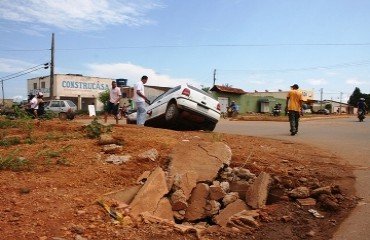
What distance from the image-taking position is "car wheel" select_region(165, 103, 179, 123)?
9833mm

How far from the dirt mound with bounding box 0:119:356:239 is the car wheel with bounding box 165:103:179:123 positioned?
2.71 metres

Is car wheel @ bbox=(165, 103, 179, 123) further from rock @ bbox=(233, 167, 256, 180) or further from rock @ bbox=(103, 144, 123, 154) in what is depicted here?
rock @ bbox=(233, 167, 256, 180)

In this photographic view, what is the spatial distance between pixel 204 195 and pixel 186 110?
4981 millimetres

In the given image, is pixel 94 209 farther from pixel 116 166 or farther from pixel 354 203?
pixel 354 203

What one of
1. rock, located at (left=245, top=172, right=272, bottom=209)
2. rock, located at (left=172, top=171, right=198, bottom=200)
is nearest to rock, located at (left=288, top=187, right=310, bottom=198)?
rock, located at (left=245, top=172, right=272, bottom=209)

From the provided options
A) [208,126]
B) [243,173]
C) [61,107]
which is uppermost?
[61,107]

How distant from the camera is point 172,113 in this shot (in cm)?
991

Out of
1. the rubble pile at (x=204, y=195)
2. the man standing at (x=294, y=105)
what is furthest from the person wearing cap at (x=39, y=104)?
the rubble pile at (x=204, y=195)

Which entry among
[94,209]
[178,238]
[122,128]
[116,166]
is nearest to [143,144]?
[116,166]

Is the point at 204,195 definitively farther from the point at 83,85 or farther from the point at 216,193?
the point at 83,85

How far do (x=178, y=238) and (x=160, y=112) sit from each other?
7141 millimetres

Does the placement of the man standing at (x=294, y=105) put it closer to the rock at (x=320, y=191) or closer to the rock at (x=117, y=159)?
the rock at (x=320, y=191)

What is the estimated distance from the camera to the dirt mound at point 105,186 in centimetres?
349

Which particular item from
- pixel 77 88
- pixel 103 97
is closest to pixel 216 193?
pixel 103 97
